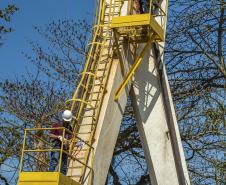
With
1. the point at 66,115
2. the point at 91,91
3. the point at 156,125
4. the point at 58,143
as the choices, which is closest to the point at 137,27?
the point at 91,91

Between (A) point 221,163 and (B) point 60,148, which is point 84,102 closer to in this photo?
(B) point 60,148

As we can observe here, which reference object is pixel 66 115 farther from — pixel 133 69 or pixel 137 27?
pixel 137 27

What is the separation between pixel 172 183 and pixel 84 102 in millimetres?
3370

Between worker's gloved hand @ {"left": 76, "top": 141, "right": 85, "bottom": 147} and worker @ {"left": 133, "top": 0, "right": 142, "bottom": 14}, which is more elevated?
worker @ {"left": 133, "top": 0, "right": 142, "bottom": 14}

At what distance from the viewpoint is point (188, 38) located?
59.5 ft

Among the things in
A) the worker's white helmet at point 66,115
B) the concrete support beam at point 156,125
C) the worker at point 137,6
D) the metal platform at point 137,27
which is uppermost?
the worker at point 137,6

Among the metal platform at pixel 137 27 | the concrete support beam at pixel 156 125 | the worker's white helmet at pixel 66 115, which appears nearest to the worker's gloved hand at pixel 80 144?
the worker's white helmet at pixel 66 115

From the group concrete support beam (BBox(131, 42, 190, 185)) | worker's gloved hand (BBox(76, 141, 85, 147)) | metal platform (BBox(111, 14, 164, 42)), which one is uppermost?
metal platform (BBox(111, 14, 164, 42))

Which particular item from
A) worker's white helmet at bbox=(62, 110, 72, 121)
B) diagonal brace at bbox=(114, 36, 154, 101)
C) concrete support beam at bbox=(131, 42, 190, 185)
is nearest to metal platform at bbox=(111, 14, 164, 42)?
diagonal brace at bbox=(114, 36, 154, 101)

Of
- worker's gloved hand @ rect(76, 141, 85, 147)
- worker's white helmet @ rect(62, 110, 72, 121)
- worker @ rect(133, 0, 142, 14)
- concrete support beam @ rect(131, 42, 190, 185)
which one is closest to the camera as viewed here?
worker's white helmet @ rect(62, 110, 72, 121)

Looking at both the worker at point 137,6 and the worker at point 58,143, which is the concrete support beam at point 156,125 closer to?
the worker at point 137,6

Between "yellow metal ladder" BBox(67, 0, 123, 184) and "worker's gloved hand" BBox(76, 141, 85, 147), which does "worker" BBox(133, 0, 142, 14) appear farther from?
"worker's gloved hand" BBox(76, 141, 85, 147)

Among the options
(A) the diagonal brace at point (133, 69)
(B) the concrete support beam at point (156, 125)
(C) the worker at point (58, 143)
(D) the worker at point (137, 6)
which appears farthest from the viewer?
(D) the worker at point (137, 6)

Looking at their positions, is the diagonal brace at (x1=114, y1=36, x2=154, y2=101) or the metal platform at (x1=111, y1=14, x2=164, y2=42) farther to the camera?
the metal platform at (x1=111, y1=14, x2=164, y2=42)
